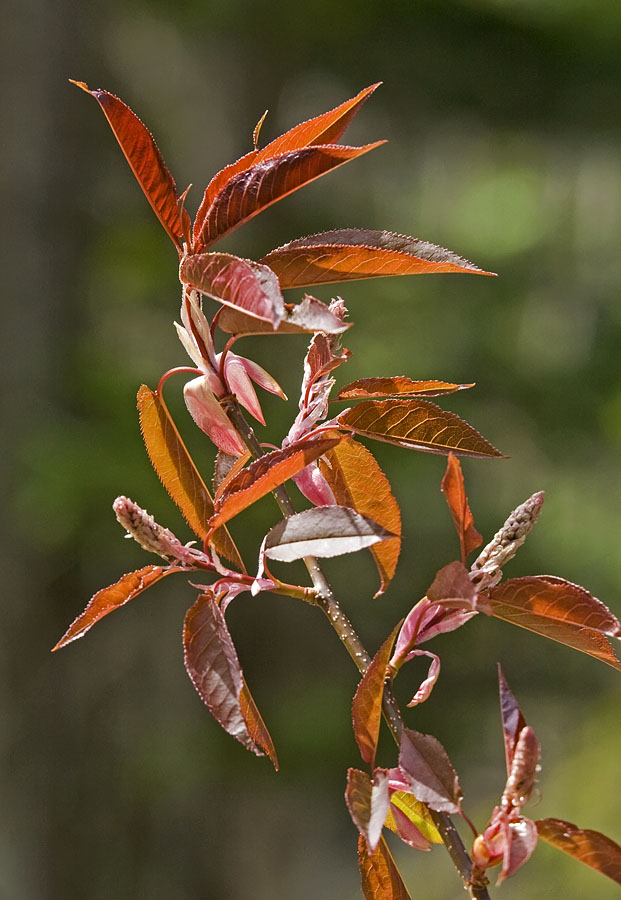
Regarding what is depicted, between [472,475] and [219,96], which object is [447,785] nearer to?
[472,475]

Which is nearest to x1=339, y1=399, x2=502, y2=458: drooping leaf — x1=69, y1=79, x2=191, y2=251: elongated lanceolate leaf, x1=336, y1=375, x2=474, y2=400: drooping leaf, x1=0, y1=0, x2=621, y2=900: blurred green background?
x1=336, y1=375, x2=474, y2=400: drooping leaf

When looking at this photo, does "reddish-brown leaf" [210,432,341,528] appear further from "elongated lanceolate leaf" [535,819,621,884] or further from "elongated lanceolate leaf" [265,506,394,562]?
"elongated lanceolate leaf" [535,819,621,884]

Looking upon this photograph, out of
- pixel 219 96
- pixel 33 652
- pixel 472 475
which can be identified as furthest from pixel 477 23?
pixel 33 652

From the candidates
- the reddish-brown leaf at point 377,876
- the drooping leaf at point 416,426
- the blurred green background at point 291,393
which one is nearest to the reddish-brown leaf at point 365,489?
the drooping leaf at point 416,426

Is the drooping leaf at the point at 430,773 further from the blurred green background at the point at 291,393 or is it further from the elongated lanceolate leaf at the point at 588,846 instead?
the blurred green background at the point at 291,393

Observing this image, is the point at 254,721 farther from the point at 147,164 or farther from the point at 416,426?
the point at 147,164

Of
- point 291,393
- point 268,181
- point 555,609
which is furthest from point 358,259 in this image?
point 291,393
